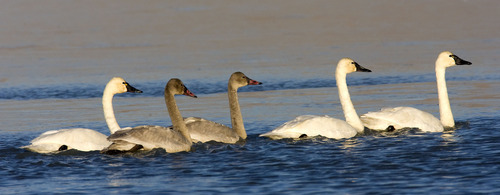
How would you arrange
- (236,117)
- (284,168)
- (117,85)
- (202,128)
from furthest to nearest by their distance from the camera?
(236,117) < (117,85) < (202,128) < (284,168)

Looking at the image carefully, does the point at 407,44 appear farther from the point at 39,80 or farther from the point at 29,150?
the point at 29,150

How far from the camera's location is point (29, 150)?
37.2 feet

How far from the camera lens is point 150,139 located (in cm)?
1113

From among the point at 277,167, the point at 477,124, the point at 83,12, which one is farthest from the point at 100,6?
the point at 277,167

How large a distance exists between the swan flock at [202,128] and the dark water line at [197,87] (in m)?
5.21

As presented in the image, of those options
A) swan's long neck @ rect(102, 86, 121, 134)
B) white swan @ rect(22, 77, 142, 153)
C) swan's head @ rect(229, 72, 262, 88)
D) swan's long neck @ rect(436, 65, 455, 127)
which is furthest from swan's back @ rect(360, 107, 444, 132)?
white swan @ rect(22, 77, 142, 153)

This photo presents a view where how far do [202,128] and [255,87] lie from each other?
7.21 meters

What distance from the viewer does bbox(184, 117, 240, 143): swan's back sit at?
1217cm

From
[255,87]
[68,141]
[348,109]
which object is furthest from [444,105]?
[255,87]

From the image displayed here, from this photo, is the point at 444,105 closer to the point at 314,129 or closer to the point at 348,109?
the point at 348,109

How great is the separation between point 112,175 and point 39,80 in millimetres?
11332

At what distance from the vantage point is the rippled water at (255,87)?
9359mm

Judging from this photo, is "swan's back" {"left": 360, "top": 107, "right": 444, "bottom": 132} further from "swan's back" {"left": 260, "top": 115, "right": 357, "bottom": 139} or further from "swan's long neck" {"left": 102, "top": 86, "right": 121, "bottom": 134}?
"swan's long neck" {"left": 102, "top": 86, "right": 121, "bottom": 134}

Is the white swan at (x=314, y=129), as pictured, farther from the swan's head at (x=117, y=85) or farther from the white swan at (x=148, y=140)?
the swan's head at (x=117, y=85)
